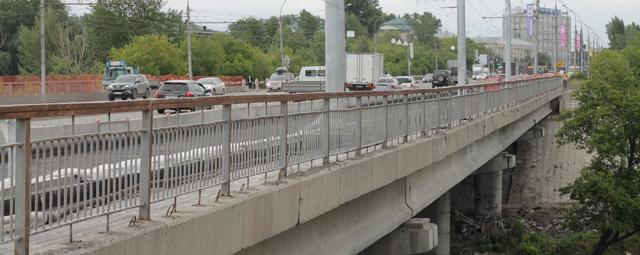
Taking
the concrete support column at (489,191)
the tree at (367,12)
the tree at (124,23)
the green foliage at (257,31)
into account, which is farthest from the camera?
the tree at (367,12)

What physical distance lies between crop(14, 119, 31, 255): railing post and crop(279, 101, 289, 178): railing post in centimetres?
459

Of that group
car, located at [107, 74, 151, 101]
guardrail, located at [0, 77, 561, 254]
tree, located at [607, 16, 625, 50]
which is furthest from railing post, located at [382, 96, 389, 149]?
tree, located at [607, 16, 625, 50]

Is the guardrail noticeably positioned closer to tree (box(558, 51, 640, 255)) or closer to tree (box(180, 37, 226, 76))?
tree (box(558, 51, 640, 255))

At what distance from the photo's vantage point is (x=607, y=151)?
33.8 metres

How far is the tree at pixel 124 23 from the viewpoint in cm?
10288

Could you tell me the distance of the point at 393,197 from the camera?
15.0m

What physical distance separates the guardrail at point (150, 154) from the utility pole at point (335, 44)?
4088 millimetres

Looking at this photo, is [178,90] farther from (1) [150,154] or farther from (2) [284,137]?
(1) [150,154]

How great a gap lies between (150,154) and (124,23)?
9973 centimetres

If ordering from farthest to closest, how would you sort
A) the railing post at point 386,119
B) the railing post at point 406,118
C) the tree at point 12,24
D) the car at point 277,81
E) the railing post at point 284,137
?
the tree at point 12,24
the car at point 277,81
the railing post at point 406,118
the railing post at point 386,119
the railing post at point 284,137

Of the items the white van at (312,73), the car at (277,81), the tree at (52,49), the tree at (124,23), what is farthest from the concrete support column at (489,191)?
the tree at (124,23)

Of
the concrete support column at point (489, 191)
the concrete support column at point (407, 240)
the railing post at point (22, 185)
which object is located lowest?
the concrete support column at point (489, 191)

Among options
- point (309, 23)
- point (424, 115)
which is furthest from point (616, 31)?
point (424, 115)

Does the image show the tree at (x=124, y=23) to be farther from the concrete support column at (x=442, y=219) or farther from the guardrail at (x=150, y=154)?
the guardrail at (x=150, y=154)
